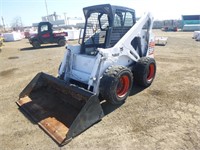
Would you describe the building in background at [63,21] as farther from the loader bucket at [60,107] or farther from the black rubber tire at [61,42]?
the loader bucket at [60,107]

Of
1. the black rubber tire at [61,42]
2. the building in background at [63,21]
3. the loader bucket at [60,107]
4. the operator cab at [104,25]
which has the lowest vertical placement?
the loader bucket at [60,107]

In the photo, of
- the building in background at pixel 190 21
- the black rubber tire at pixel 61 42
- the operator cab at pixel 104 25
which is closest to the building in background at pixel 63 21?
the building in background at pixel 190 21

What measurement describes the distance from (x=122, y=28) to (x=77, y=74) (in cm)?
190

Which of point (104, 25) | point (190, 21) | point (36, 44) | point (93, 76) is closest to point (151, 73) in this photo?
point (104, 25)

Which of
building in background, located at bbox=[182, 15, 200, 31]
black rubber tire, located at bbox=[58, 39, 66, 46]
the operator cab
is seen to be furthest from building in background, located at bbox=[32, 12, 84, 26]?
the operator cab

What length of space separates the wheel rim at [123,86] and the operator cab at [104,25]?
102 centimetres

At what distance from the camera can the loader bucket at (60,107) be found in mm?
3672

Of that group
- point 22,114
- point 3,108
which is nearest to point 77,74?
point 22,114

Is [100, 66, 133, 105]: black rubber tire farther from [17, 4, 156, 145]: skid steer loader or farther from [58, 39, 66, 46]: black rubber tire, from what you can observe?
[58, 39, 66, 46]: black rubber tire

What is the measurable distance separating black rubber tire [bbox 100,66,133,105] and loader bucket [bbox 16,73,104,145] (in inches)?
18.8

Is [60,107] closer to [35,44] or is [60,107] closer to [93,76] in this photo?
[93,76]

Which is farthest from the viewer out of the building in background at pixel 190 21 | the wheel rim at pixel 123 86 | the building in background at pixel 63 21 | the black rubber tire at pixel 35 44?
the building in background at pixel 63 21

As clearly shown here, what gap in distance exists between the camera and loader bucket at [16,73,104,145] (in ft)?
12.0

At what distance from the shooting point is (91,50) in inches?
231
